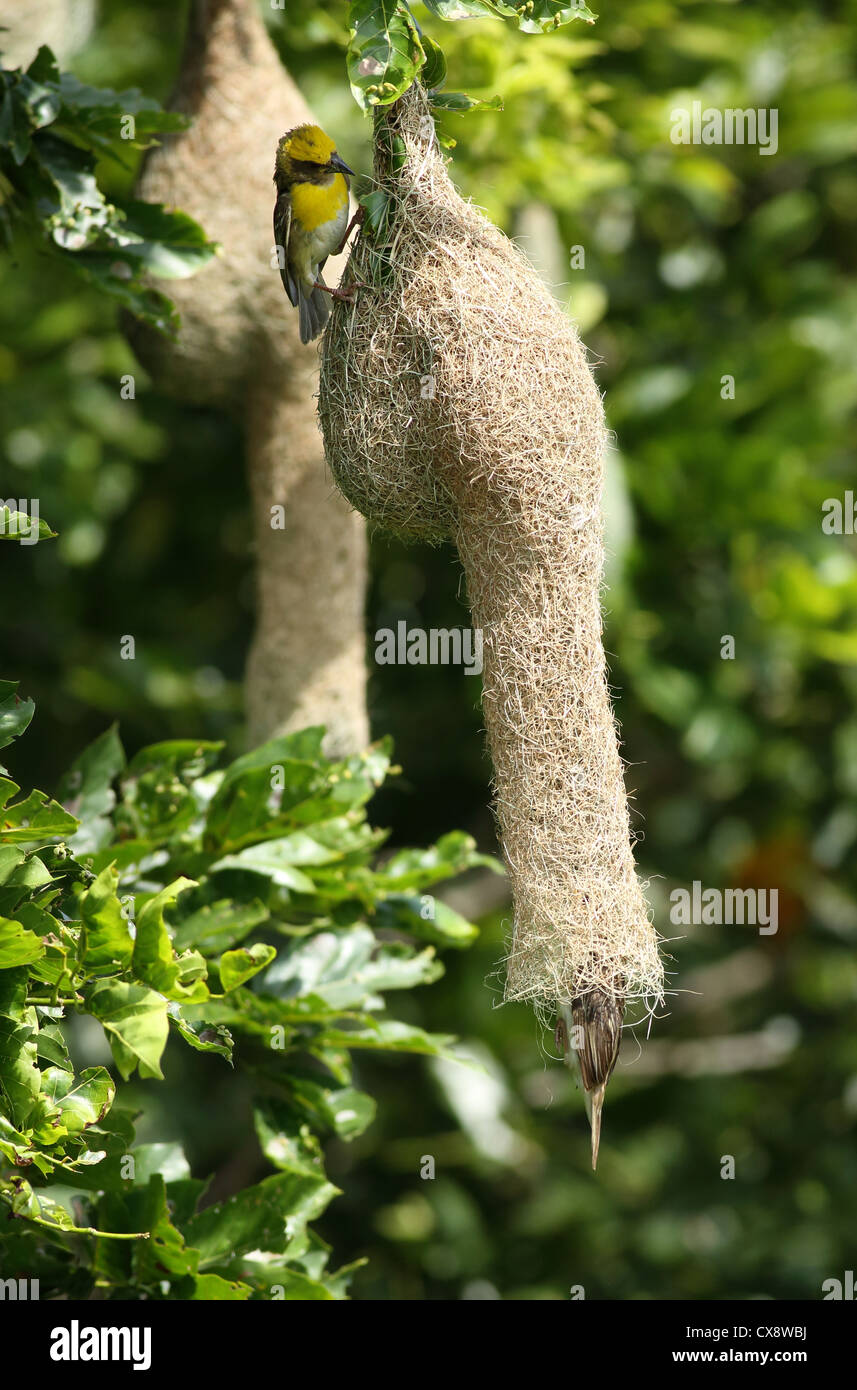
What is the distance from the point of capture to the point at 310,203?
6.12 feet

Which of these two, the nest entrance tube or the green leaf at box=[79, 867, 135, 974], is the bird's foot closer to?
the nest entrance tube

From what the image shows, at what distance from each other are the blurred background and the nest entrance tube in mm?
1633

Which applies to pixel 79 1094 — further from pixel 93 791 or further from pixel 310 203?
pixel 310 203

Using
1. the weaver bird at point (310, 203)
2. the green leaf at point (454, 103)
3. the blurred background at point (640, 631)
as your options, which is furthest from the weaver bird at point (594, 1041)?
the blurred background at point (640, 631)

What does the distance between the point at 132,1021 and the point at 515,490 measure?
2.55 feet

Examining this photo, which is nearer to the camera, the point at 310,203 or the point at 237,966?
the point at 237,966

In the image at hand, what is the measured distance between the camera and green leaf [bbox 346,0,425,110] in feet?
5.12

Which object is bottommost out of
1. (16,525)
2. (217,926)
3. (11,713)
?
(217,926)

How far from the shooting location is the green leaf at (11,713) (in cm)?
157

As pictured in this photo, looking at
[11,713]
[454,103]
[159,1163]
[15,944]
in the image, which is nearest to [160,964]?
[15,944]

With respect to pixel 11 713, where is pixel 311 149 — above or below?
above

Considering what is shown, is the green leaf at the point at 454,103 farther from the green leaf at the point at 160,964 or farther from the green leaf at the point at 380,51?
the green leaf at the point at 160,964

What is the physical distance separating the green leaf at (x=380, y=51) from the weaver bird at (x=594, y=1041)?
108cm

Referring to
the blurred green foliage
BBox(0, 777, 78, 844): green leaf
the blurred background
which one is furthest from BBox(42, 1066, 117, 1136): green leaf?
the blurred background
